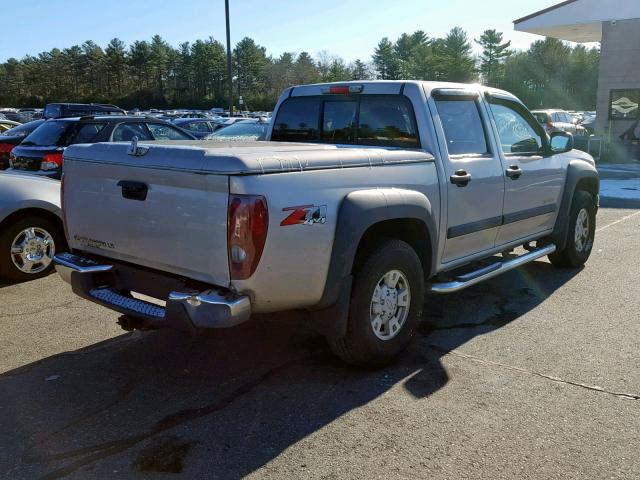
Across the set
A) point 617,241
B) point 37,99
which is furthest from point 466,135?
point 37,99

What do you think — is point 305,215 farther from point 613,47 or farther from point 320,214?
point 613,47

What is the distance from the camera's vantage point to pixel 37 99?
9019 cm

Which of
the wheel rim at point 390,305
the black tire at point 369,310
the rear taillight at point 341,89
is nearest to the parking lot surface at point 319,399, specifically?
the black tire at point 369,310

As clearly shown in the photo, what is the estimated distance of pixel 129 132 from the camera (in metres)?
10.2

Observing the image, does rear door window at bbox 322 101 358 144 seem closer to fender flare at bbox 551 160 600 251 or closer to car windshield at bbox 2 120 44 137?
fender flare at bbox 551 160 600 251

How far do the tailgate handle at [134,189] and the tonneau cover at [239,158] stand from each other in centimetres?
12

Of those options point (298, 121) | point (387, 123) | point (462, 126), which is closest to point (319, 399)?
point (387, 123)

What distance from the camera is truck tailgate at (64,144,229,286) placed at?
11.3 feet

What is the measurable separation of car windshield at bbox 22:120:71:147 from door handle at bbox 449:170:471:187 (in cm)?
748

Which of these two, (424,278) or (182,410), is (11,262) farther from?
(424,278)

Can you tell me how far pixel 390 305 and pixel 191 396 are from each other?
1.43 metres

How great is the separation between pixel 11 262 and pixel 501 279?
5.03 m

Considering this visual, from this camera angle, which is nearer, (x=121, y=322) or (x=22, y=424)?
(x=22, y=424)

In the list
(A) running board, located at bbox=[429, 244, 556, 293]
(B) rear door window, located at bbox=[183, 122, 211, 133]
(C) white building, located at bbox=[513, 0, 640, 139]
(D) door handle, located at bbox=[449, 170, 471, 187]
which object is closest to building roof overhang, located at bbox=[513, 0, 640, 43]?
(C) white building, located at bbox=[513, 0, 640, 139]
